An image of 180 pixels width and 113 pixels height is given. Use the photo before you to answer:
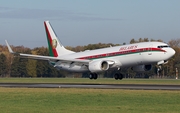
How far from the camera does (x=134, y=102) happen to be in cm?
2652

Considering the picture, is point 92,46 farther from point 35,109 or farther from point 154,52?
point 35,109

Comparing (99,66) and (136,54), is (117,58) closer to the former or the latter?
(99,66)

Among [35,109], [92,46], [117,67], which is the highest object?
[92,46]

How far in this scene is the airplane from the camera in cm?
5431

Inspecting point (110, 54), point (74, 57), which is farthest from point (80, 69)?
point (110, 54)

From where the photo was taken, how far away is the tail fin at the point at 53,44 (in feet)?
229

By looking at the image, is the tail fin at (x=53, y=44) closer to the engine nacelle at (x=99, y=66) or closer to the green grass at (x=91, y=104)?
the engine nacelle at (x=99, y=66)

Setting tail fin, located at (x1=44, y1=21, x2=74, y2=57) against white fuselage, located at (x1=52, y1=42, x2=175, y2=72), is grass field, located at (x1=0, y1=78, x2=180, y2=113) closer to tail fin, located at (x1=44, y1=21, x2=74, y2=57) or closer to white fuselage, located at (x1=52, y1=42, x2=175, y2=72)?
white fuselage, located at (x1=52, y1=42, x2=175, y2=72)

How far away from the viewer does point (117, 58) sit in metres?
57.2

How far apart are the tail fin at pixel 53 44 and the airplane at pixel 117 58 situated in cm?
49

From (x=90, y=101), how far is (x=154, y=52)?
2803 cm

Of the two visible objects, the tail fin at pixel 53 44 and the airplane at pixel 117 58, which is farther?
the tail fin at pixel 53 44

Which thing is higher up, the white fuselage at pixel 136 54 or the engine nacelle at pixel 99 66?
the white fuselage at pixel 136 54

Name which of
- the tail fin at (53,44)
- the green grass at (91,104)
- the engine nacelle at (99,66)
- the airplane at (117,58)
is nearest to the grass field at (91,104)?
the green grass at (91,104)
